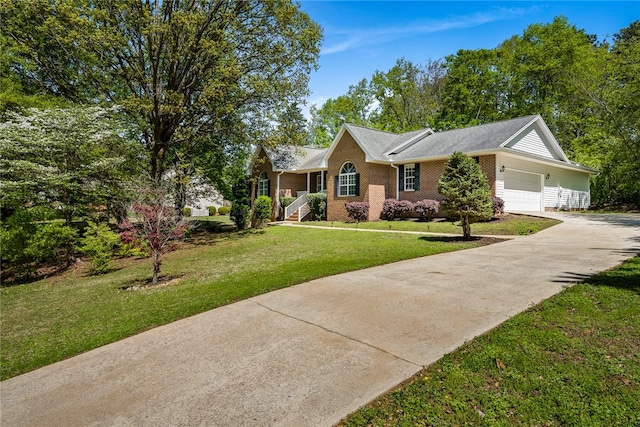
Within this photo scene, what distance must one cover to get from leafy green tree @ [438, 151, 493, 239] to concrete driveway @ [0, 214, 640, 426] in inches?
197

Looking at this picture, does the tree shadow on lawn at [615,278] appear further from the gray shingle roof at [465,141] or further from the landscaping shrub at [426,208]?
the landscaping shrub at [426,208]

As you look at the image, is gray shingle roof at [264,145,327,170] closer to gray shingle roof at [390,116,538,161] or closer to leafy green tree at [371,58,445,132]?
gray shingle roof at [390,116,538,161]

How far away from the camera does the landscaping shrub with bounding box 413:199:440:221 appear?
18.3m

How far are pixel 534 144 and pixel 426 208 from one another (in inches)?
305

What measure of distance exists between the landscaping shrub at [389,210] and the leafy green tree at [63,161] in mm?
13142

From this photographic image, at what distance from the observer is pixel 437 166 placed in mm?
19156

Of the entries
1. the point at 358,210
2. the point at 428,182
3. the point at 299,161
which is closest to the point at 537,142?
the point at 428,182

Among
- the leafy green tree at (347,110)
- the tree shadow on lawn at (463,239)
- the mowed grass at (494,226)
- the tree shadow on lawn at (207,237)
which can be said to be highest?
the leafy green tree at (347,110)

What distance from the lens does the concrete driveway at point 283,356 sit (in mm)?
3002

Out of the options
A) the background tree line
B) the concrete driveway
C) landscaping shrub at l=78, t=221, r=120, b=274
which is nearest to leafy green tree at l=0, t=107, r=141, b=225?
landscaping shrub at l=78, t=221, r=120, b=274

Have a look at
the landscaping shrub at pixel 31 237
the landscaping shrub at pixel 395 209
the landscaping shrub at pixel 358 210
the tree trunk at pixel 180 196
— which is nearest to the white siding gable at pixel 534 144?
the landscaping shrub at pixel 395 209

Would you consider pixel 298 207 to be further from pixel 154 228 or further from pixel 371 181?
pixel 154 228

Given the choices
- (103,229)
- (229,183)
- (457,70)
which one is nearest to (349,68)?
(229,183)

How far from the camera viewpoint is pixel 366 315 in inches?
190
